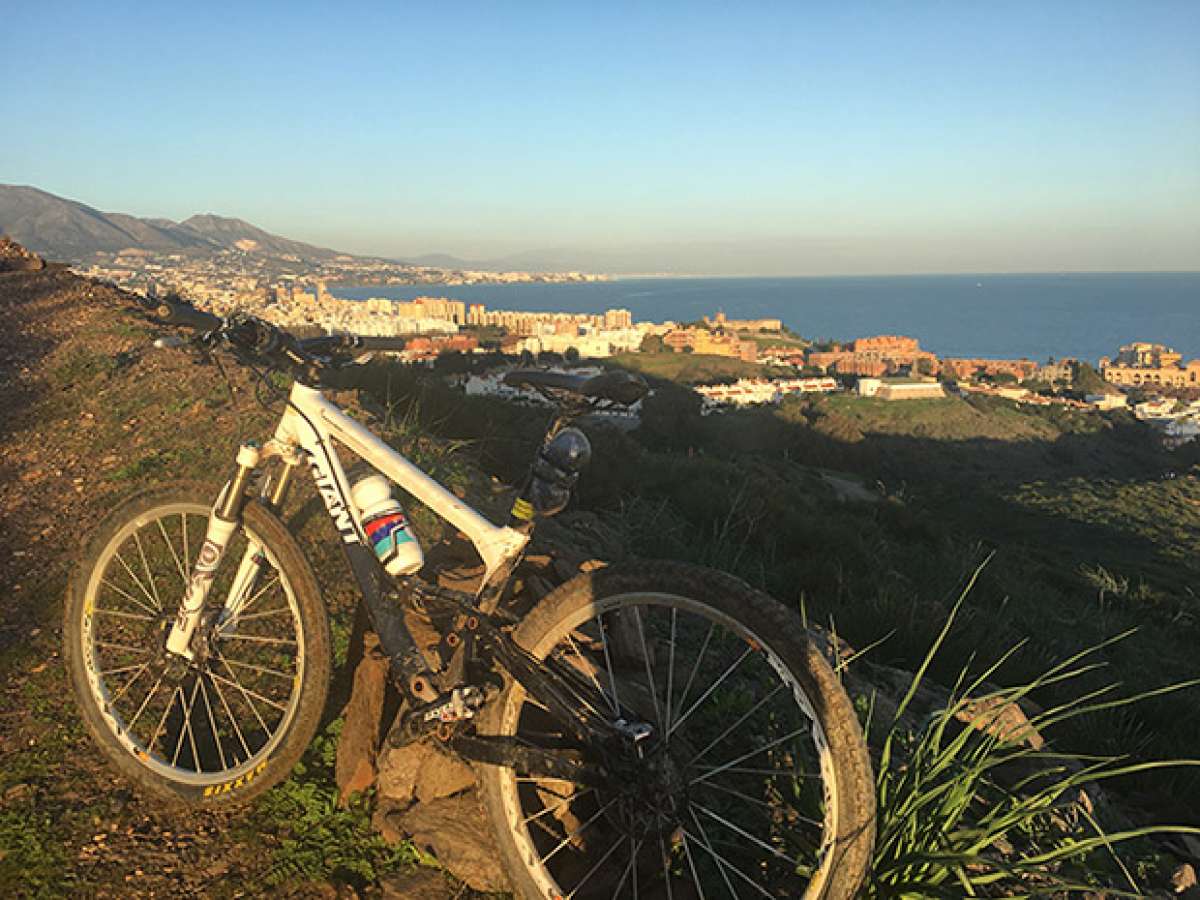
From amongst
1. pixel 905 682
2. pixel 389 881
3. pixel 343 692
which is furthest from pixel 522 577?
pixel 905 682

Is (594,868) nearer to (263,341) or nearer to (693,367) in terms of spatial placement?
(263,341)

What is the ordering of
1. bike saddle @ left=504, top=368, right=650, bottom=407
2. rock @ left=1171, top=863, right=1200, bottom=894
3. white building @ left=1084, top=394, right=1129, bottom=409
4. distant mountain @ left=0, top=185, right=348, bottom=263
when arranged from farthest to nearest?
1. white building @ left=1084, top=394, right=1129, bottom=409
2. distant mountain @ left=0, top=185, right=348, bottom=263
3. rock @ left=1171, top=863, right=1200, bottom=894
4. bike saddle @ left=504, top=368, right=650, bottom=407

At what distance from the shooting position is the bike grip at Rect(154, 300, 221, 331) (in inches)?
104

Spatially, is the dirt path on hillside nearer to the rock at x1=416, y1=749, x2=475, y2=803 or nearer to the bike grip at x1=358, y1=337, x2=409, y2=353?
the rock at x1=416, y1=749, x2=475, y2=803

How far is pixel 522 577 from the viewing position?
10.7ft

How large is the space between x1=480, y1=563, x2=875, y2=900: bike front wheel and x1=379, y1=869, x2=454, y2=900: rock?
1.07ft

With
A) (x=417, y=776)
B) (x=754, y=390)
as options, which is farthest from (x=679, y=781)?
(x=754, y=390)

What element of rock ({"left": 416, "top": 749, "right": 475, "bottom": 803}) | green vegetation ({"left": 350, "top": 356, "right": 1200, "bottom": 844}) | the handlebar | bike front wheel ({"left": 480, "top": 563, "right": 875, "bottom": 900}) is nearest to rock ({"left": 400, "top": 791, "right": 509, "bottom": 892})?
rock ({"left": 416, "top": 749, "right": 475, "bottom": 803})

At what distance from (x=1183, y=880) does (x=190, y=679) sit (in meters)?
4.16

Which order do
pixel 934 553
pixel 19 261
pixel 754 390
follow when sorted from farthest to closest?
1. pixel 754 390
2. pixel 19 261
3. pixel 934 553

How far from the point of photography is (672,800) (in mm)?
2205

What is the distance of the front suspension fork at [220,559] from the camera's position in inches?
104

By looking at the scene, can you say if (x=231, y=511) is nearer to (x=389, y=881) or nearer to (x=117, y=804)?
(x=117, y=804)

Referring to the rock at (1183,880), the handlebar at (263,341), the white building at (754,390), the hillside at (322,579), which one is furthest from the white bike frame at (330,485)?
the white building at (754,390)
